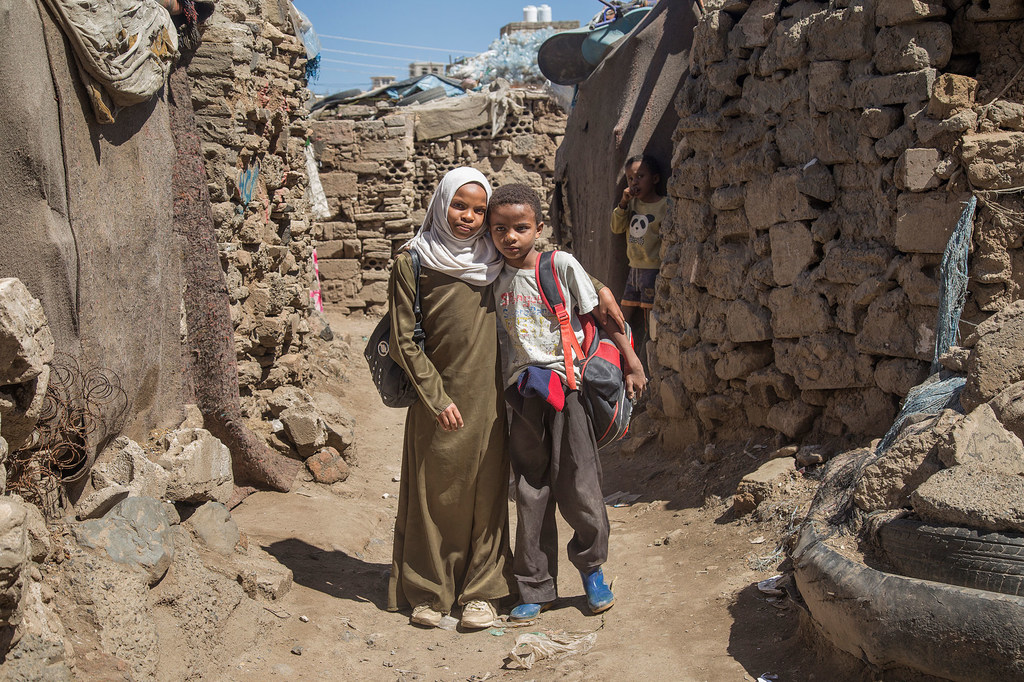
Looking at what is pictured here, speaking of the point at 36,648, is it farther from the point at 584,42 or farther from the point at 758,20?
the point at 584,42

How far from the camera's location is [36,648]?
2.02 metres

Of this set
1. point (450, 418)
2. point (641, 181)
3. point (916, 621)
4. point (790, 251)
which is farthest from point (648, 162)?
point (916, 621)

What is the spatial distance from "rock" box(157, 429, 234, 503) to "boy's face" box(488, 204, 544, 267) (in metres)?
1.40

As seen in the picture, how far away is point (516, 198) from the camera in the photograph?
289 cm

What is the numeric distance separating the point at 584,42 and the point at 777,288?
3847 millimetres

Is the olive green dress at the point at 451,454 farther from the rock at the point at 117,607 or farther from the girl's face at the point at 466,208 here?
the rock at the point at 117,607

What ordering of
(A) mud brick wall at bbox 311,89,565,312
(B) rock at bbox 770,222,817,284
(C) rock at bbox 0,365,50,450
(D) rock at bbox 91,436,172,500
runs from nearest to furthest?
(C) rock at bbox 0,365,50,450
(D) rock at bbox 91,436,172,500
(B) rock at bbox 770,222,817,284
(A) mud brick wall at bbox 311,89,565,312

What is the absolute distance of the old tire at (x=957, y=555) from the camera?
184cm

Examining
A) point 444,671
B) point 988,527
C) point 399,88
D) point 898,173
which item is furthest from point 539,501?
point 399,88

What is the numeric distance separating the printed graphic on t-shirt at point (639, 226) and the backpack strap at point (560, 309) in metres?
2.32

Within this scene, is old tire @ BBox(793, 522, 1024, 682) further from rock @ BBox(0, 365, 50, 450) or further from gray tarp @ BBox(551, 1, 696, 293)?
gray tarp @ BBox(551, 1, 696, 293)

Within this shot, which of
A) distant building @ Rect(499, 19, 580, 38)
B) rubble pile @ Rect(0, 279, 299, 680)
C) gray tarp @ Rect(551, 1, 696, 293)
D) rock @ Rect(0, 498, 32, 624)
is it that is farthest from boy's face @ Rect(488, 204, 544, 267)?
distant building @ Rect(499, 19, 580, 38)

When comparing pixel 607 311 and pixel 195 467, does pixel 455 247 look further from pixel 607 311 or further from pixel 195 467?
pixel 195 467

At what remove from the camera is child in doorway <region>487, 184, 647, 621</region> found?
9.56 feet
